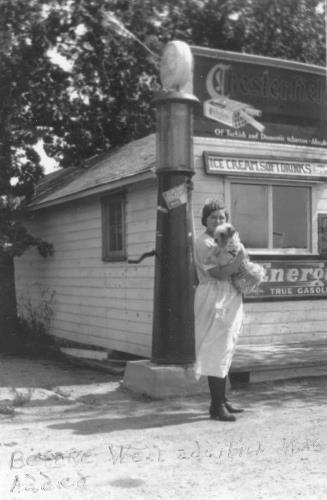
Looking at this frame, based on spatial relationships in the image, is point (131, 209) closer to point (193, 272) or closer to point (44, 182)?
point (193, 272)

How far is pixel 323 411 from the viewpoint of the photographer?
6816mm

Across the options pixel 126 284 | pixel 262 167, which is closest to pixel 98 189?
pixel 126 284

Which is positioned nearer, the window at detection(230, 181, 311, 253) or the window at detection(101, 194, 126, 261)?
the window at detection(230, 181, 311, 253)

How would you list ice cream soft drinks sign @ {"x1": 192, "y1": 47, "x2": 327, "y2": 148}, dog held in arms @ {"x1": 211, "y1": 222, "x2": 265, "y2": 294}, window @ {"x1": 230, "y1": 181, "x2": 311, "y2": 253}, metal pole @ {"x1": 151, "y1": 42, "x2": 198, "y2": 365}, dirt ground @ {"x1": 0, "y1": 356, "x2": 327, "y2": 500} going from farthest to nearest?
window @ {"x1": 230, "y1": 181, "x2": 311, "y2": 253}
ice cream soft drinks sign @ {"x1": 192, "y1": 47, "x2": 327, "y2": 148}
metal pole @ {"x1": 151, "y1": 42, "x2": 198, "y2": 365}
dog held in arms @ {"x1": 211, "y1": 222, "x2": 265, "y2": 294}
dirt ground @ {"x1": 0, "y1": 356, "x2": 327, "y2": 500}

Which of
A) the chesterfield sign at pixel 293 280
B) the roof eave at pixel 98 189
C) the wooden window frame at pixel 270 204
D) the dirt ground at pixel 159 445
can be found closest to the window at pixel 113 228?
the roof eave at pixel 98 189

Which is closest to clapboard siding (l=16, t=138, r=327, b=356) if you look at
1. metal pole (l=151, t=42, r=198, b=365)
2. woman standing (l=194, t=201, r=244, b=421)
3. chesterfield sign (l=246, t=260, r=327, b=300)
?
chesterfield sign (l=246, t=260, r=327, b=300)

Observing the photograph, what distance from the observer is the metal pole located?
766 cm

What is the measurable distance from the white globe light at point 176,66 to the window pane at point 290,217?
2879 millimetres

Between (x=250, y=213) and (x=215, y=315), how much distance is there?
3.98 m

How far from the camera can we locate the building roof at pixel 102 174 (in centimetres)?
1016

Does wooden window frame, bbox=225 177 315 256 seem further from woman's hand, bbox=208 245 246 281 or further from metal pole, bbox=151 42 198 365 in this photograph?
woman's hand, bbox=208 245 246 281

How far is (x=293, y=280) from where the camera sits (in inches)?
403

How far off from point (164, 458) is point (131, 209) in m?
5.86

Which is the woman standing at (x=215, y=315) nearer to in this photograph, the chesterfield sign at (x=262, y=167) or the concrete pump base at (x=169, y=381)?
the concrete pump base at (x=169, y=381)
